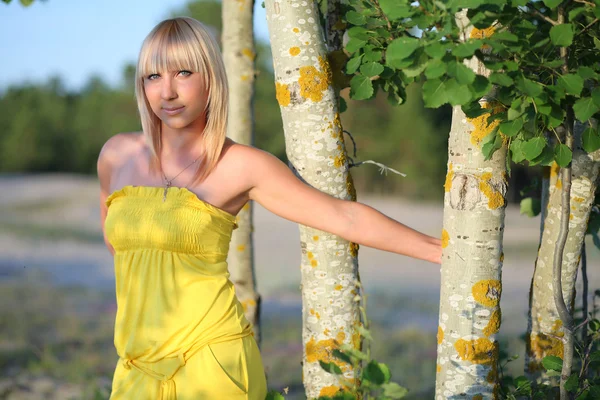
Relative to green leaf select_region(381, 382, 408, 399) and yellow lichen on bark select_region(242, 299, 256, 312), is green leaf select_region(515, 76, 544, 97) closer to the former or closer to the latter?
green leaf select_region(381, 382, 408, 399)

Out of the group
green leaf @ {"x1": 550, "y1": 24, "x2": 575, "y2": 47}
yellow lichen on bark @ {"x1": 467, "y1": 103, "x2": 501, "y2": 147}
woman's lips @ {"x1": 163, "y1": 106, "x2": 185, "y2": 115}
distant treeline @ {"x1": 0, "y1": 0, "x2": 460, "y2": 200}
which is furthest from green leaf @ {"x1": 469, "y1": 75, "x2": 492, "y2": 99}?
distant treeline @ {"x1": 0, "y1": 0, "x2": 460, "y2": 200}

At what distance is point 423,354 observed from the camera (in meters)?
7.30

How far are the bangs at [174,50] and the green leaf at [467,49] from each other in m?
0.98

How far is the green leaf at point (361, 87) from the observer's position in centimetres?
225

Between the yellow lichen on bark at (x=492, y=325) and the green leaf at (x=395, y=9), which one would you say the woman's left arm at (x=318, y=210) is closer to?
the yellow lichen on bark at (x=492, y=325)

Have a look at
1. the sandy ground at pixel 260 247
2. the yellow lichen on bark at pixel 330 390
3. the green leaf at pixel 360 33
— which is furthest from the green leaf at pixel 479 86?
the sandy ground at pixel 260 247

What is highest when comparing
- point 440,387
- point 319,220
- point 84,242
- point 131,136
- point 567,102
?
point 567,102

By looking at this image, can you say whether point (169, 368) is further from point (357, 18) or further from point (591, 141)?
point (591, 141)

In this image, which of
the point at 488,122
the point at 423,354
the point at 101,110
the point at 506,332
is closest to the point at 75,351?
the point at 423,354

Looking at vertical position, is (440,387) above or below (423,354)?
above

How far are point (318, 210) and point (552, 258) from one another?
1.06 m

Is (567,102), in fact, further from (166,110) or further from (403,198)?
(403,198)

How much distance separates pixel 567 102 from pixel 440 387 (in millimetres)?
1071

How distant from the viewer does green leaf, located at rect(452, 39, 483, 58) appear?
154 centimetres
